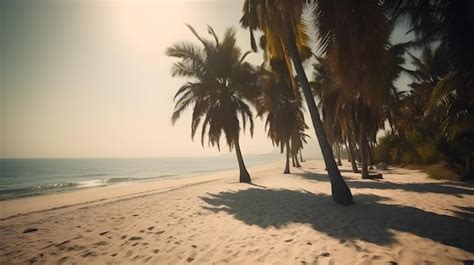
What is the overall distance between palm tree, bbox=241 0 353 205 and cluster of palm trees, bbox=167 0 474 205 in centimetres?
3

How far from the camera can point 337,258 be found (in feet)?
12.7

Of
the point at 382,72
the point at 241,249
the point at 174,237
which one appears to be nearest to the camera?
the point at 241,249

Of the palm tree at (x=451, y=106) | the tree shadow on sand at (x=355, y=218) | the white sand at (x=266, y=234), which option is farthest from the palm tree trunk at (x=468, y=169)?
the tree shadow on sand at (x=355, y=218)

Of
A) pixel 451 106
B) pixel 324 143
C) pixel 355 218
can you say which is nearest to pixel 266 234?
pixel 355 218

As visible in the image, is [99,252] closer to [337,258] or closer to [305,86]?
[337,258]

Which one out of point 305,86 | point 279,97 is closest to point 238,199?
point 305,86

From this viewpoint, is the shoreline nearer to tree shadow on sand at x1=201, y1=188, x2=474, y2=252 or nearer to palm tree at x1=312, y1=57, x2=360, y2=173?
tree shadow on sand at x1=201, y1=188, x2=474, y2=252

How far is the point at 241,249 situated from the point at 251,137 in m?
11.7

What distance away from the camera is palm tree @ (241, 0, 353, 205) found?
7.56 metres

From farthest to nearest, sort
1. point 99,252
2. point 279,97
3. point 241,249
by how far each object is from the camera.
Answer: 1. point 279,97
2. point 99,252
3. point 241,249

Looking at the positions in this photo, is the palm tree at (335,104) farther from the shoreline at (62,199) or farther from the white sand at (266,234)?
the shoreline at (62,199)

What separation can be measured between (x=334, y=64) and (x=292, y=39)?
238cm

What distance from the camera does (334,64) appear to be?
678 centimetres

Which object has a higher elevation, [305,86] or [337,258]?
[305,86]
